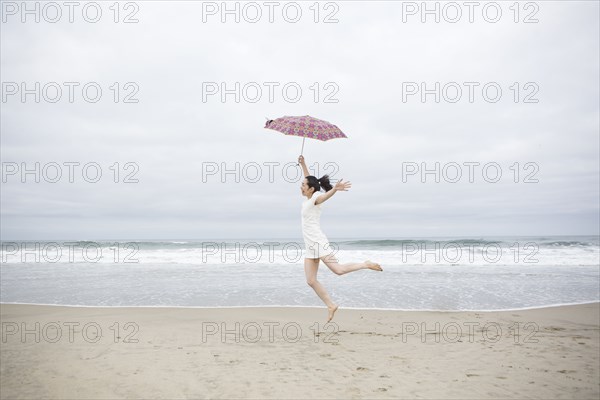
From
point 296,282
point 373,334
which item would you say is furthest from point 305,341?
point 296,282

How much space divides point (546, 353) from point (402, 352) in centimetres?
224

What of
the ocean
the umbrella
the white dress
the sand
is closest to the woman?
the white dress

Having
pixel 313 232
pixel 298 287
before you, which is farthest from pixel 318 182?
pixel 298 287

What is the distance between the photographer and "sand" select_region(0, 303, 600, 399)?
4.84m

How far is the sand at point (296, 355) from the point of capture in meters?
4.84

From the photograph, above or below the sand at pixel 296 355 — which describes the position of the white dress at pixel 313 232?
above

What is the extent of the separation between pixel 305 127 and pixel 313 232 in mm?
1543

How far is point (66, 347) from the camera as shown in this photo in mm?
6359

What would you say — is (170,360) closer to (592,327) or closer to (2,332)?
(2,332)

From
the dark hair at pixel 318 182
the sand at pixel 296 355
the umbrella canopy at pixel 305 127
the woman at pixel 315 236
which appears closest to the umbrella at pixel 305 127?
the umbrella canopy at pixel 305 127

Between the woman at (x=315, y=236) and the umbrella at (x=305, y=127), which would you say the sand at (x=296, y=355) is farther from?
the umbrella at (x=305, y=127)

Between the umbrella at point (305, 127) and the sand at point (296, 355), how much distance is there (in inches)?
128

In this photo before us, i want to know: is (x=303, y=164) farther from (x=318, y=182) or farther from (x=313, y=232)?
(x=313, y=232)

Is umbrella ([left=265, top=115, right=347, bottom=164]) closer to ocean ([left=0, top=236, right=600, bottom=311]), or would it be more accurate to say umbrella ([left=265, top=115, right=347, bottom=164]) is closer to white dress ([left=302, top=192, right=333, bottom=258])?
white dress ([left=302, top=192, right=333, bottom=258])
